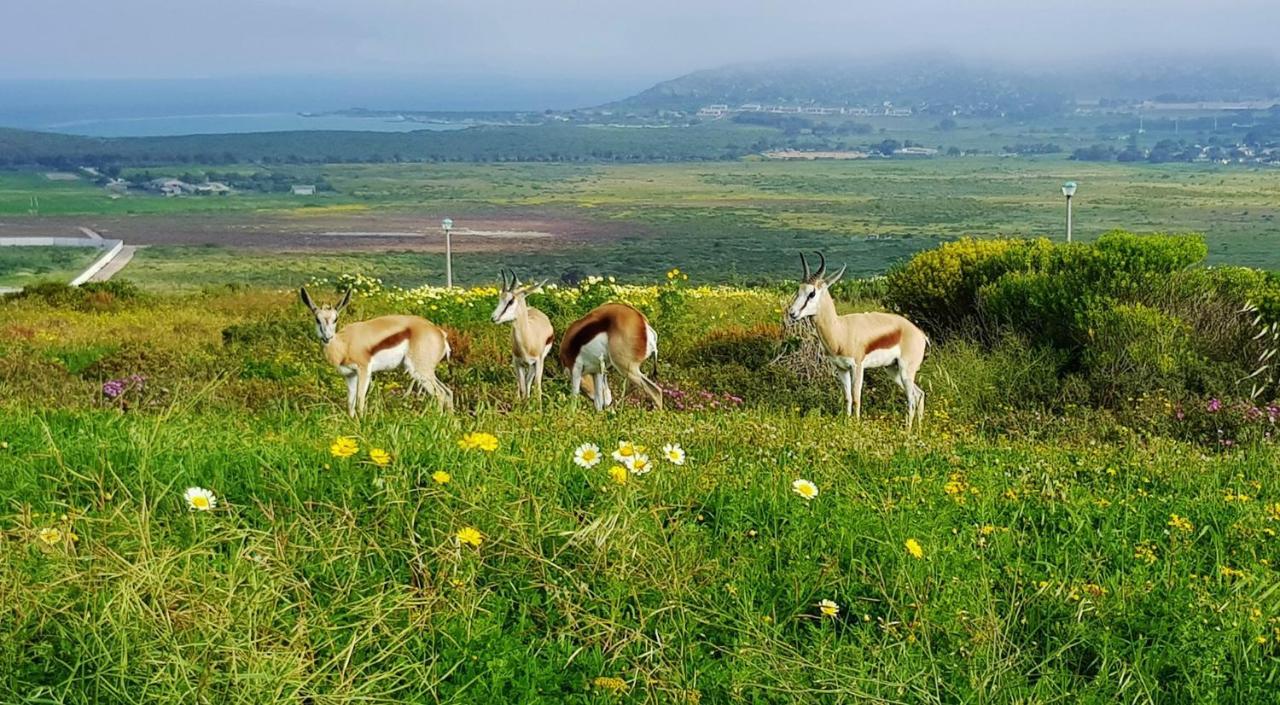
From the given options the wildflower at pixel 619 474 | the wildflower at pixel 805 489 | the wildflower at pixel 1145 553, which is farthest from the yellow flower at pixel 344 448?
the wildflower at pixel 1145 553

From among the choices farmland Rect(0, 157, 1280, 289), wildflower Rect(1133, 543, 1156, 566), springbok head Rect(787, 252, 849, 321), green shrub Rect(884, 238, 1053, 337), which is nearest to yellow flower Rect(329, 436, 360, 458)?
wildflower Rect(1133, 543, 1156, 566)

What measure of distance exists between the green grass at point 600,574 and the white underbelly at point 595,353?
122 inches

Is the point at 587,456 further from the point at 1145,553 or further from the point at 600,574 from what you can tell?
the point at 1145,553

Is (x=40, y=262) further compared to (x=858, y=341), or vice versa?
(x=40, y=262)

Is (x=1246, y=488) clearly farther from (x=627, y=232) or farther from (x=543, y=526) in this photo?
(x=627, y=232)

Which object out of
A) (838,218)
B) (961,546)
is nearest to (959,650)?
(961,546)

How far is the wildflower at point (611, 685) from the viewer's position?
3.88 meters

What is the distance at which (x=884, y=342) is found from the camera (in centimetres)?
987

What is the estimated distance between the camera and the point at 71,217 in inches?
2304

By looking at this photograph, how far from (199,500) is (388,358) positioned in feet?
15.7

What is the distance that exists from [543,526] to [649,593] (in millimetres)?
A: 455

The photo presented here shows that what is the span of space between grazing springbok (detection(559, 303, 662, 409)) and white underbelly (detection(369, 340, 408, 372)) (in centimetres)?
113

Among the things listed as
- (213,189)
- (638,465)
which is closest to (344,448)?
(638,465)

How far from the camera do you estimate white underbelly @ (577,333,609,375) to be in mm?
9484
